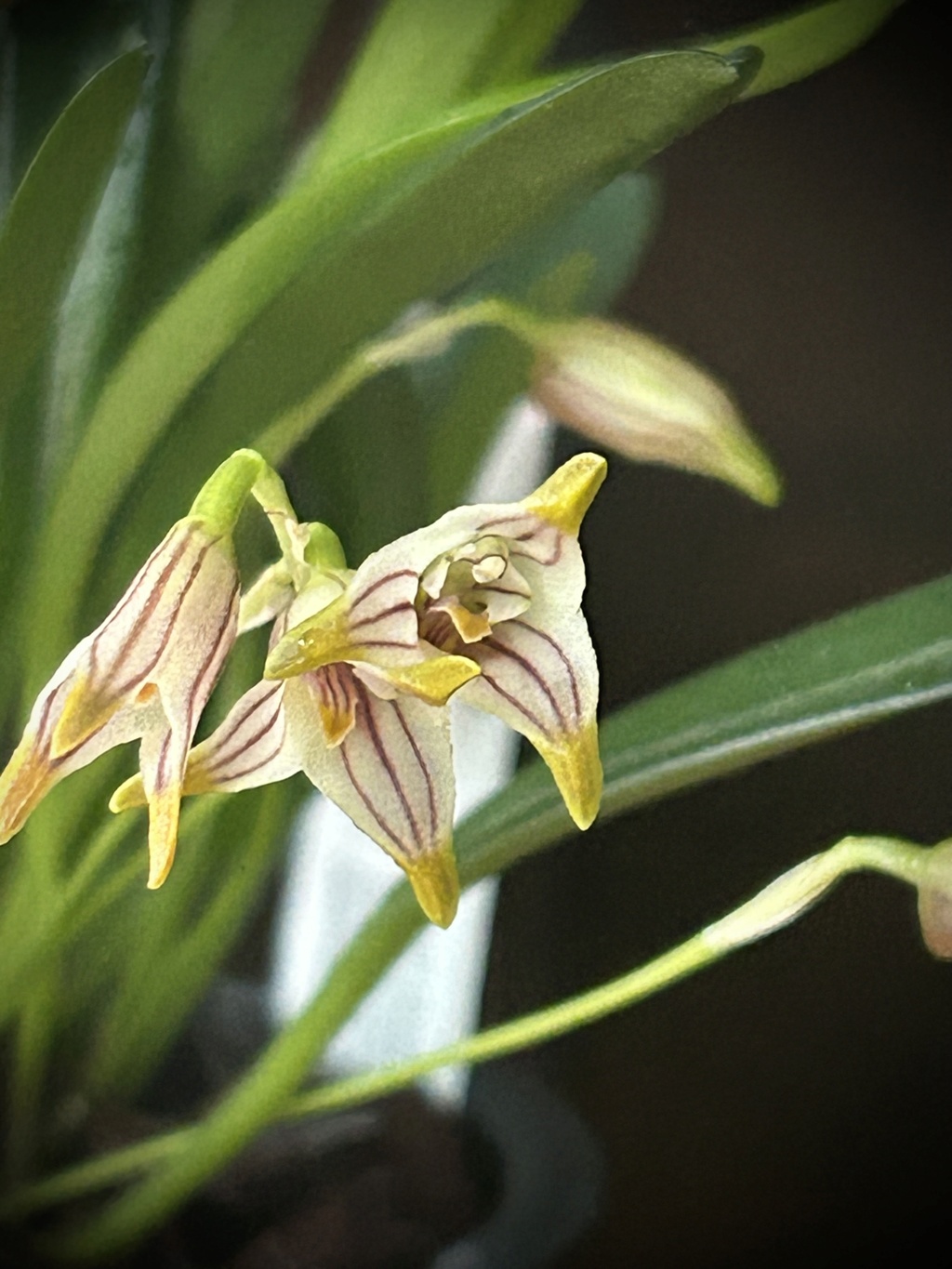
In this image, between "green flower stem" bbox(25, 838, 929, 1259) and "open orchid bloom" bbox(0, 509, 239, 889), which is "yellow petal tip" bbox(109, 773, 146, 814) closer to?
"open orchid bloom" bbox(0, 509, 239, 889)

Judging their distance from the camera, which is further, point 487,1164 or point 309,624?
point 487,1164

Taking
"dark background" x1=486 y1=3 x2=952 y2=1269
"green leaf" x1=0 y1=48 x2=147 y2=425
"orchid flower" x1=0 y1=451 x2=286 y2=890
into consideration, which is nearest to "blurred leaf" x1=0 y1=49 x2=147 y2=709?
"green leaf" x1=0 y1=48 x2=147 y2=425

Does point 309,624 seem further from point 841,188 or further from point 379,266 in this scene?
point 841,188

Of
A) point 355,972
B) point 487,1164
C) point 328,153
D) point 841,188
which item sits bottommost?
point 487,1164

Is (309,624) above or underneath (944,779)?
above

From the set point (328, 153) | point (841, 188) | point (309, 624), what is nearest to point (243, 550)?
point (309, 624)

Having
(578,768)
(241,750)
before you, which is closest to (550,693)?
(578,768)
